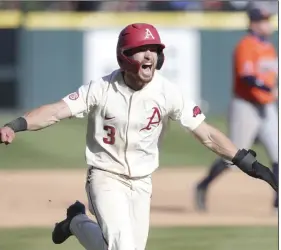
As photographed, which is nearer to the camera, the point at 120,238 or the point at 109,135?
the point at 120,238

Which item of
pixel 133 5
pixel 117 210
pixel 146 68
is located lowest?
pixel 117 210

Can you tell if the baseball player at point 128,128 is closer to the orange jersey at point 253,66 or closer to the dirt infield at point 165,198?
the dirt infield at point 165,198

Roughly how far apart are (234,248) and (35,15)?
513 inches

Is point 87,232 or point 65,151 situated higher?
point 87,232

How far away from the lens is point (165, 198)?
1270 centimetres

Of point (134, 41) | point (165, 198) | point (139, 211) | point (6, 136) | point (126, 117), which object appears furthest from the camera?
point (165, 198)

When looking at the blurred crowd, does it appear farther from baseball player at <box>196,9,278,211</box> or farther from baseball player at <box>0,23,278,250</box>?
baseball player at <box>0,23,278,250</box>

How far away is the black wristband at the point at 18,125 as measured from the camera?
21.9 feet

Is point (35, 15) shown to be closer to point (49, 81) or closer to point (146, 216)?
point (49, 81)

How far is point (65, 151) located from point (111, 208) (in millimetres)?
10389

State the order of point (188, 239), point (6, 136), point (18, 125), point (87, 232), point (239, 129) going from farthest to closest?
point (239, 129), point (188, 239), point (87, 232), point (18, 125), point (6, 136)

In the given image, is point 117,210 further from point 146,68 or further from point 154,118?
point 146,68

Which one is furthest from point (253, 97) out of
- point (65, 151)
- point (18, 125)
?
point (65, 151)

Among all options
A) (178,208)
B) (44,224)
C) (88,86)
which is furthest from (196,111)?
(178,208)
